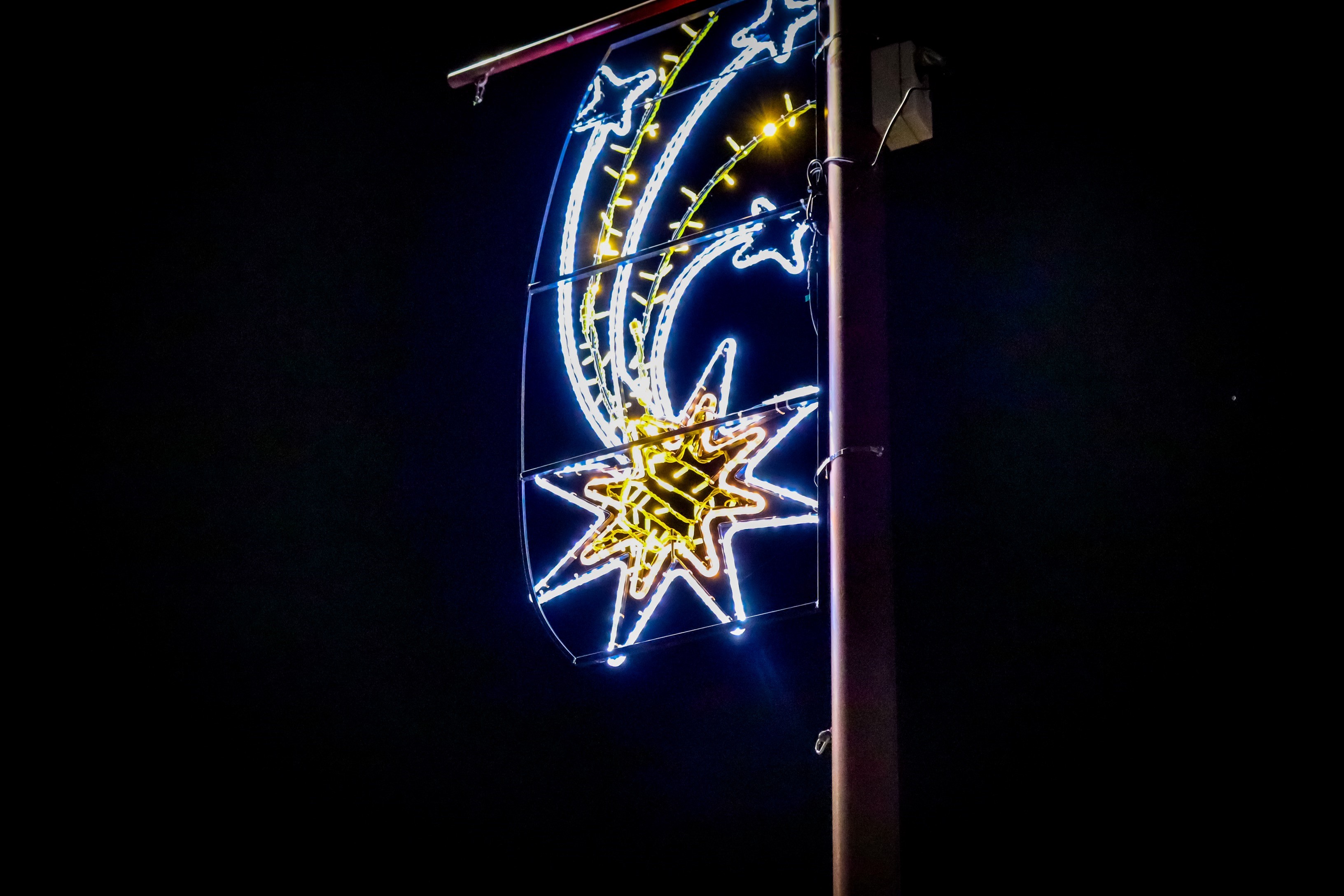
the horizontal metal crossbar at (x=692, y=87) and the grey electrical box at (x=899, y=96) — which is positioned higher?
the horizontal metal crossbar at (x=692, y=87)

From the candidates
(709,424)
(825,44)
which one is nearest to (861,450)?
(709,424)

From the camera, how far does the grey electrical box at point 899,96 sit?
4.82 metres

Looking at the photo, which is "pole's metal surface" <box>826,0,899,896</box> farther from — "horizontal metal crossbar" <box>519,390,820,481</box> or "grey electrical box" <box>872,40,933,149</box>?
"horizontal metal crossbar" <box>519,390,820,481</box>

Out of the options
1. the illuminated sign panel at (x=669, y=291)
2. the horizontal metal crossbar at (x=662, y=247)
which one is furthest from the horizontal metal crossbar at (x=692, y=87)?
the horizontal metal crossbar at (x=662, y=247)

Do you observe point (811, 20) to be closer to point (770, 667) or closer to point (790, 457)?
point (790, 457)

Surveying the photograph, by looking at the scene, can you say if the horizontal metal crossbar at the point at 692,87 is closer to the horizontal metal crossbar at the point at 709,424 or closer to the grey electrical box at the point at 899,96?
the grey electrical box at the point at 899,96

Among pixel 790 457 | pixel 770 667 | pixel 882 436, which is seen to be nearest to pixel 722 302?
pixel 790 457

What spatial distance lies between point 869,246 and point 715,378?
2.62 meters

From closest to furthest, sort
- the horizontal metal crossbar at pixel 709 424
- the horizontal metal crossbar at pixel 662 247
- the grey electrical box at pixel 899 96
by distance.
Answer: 1. the grey electrical box at pixel 899 96
2. the horizontal metal crossbar at pixel 709 424
3. the horizontal metal crossbar at pixel 662 247

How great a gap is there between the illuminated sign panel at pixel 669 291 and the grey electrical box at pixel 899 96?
1.79 ft

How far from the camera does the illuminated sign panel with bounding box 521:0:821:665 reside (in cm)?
548

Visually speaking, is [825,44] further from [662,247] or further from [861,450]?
[861,450]

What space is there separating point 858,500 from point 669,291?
6.42 feet

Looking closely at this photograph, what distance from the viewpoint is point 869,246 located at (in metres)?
4.66
